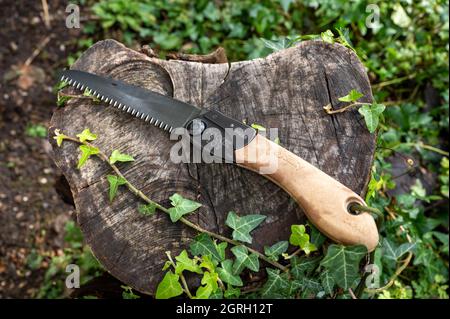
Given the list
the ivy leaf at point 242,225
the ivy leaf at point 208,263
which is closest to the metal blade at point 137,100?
the ivy leaf at point 242,225

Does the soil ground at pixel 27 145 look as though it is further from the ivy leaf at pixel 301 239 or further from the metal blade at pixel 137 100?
the ivy leaf at pixel 301 239

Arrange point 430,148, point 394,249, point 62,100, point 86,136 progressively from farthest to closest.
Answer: point 430,148 → point 394,249 → point 62,100 → point 86,136

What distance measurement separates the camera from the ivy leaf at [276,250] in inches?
77.0

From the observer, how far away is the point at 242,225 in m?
1.95

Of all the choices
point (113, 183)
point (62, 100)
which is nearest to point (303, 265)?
point (113, 183)

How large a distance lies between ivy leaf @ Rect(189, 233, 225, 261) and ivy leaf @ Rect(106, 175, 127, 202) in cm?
39

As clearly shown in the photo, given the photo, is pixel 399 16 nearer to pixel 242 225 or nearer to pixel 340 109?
pixel 340 109

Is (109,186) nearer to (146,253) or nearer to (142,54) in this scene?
(146,253)

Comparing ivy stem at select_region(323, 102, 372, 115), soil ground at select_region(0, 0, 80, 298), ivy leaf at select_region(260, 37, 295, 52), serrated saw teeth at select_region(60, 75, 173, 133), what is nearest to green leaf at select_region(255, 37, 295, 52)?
ivy leaf at select_region(260, 37, 295, 52)

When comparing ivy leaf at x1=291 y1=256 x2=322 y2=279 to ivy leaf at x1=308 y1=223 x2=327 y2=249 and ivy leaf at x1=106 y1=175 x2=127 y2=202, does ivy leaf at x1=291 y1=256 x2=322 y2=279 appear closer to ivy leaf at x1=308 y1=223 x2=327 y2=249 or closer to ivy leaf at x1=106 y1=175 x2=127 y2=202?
ivy leaf at x1=308 y1=223 x2=327 y2=249

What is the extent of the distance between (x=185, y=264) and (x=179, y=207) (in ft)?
0.75

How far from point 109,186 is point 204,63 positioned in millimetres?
771

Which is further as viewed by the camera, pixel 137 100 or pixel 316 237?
pixel 137 100

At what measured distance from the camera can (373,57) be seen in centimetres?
384
